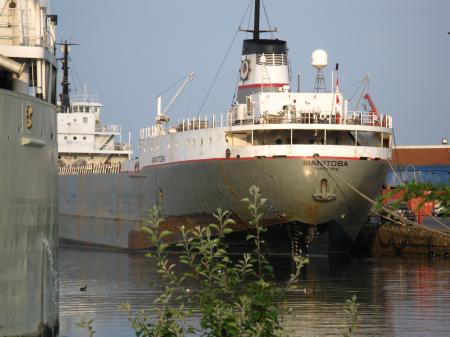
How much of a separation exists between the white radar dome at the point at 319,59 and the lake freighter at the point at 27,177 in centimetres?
Result: 2363

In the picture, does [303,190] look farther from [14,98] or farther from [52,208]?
[14,98]

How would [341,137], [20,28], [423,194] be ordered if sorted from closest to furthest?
[423,194] → [20,28] → [341,137]

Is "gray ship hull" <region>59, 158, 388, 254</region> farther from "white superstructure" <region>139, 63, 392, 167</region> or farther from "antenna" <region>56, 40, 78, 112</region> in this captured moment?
"antenna" <region>56, 40, 78, 112</region>

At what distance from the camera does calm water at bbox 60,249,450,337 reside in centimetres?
2392

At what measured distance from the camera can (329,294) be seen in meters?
30.5

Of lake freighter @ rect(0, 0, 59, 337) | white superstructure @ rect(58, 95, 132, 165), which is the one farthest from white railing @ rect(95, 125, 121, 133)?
lake freighter @ rect(0, 0, 59, 337)

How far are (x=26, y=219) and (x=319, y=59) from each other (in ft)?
89.7

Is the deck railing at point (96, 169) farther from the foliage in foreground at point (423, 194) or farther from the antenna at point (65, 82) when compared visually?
the foliage in foreground at point (423, 194)

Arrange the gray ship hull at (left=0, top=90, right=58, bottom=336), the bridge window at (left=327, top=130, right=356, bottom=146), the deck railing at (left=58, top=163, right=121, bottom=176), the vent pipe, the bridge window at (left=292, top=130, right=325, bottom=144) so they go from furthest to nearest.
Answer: the deck railing at (left=58, top=163, right=121, bottom=176), the bridge window at (left=327, top=130, right=356, bottom=146), the bridge window at (left=292, top=130, right=325, bottom=144), the vent pipe, the gray ship hull at (left=0, top=90, right=58, bottom=336)

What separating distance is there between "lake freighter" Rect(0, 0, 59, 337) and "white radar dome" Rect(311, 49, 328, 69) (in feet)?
77.5

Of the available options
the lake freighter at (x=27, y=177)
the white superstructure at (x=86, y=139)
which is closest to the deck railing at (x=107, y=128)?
the white superstructure at (x=86, y=139)

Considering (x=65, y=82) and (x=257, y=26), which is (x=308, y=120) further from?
(x=65, y=82)

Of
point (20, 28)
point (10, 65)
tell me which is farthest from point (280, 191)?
point (10, 65)

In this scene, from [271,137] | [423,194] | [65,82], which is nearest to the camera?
[423,194]
